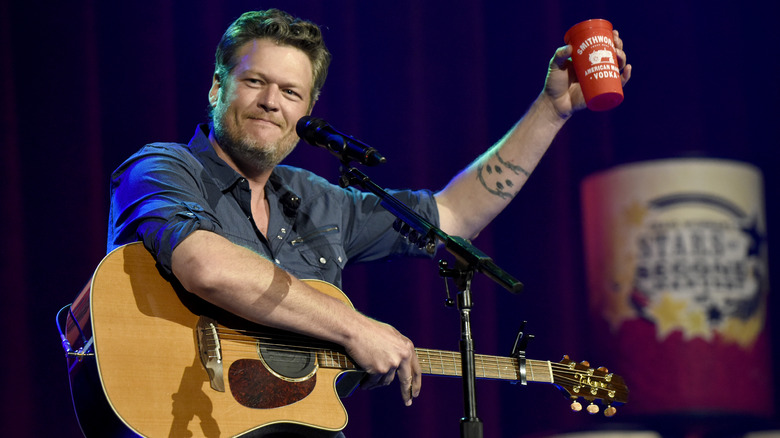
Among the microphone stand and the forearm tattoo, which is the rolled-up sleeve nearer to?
the microphone stand

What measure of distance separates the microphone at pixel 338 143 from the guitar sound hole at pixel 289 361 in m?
0.56

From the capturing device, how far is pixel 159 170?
7.48ft

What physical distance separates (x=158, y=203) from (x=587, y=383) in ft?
4.92

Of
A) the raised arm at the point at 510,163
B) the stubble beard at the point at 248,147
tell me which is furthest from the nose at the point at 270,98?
the raised arm at the point at 510,163

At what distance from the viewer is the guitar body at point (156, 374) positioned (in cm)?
195

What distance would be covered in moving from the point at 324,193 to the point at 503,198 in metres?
0.66

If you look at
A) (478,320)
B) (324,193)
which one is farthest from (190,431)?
(478,320)

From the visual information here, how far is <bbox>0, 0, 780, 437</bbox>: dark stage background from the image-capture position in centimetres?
359

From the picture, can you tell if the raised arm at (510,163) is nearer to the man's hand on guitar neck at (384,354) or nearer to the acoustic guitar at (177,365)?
the man's hand on guitar neck at (384,354)

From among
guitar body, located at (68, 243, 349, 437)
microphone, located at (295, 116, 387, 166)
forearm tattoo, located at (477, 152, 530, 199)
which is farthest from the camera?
forearm tattoo, located at (477, 152, 530, 199)

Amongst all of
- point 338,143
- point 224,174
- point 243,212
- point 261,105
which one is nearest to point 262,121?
point 261,105

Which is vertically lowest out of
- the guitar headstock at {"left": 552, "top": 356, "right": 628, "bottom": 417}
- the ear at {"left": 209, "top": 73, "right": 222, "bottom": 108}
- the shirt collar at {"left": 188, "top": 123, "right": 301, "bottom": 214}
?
the guitar headstock at {"left": 552, "top": 356, "right": 628, "bottom": 417}

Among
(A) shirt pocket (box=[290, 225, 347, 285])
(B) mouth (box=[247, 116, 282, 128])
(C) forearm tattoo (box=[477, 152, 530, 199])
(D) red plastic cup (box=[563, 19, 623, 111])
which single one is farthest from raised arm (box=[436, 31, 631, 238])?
(B) mouth (box=[247, 116, 282, 128])

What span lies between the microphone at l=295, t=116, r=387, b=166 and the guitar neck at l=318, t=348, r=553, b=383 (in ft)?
1.93
